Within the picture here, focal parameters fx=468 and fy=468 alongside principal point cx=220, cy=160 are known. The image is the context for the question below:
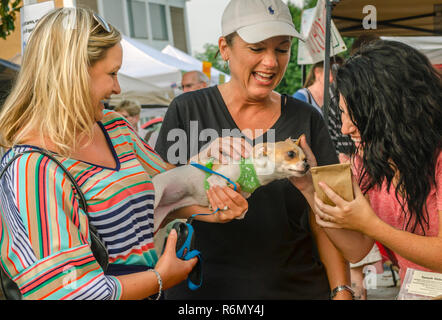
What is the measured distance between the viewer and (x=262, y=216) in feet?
6.73

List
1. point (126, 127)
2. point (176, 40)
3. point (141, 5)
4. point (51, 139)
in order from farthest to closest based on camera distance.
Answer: point (176, 40) → point (141, 5) → point (126, 127) → point (51, 139)

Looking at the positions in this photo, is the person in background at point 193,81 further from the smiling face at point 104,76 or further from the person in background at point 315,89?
the smiling face at point 104,76

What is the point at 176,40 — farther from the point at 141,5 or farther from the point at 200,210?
the point at 200,210

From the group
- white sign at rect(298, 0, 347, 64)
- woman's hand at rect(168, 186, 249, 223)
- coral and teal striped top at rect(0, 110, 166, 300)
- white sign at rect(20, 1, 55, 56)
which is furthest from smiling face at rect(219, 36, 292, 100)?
white sign at rect(298, 0, 347, 64)

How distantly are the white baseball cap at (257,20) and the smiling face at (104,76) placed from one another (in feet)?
2.02

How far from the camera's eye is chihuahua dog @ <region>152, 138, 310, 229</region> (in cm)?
193

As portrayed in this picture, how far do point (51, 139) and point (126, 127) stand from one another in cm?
45

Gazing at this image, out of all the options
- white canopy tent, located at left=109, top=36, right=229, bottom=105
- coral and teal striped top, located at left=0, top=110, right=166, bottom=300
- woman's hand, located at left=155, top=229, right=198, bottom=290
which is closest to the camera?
coral and teal striped top, located at left=0, top=110, right=166, bottom=300

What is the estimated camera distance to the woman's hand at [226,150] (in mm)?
1919

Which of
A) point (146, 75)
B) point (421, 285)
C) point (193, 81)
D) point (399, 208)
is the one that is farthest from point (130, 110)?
point (421, 285)

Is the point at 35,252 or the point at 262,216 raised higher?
the point at 35,252

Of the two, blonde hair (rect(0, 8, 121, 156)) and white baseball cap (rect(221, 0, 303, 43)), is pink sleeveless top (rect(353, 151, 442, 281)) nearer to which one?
white baseball cap (rect(221, 0, 303, 43))

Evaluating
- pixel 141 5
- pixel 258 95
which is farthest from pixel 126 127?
pixel 141 5

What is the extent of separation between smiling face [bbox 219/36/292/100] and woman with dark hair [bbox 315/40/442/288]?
27cm
